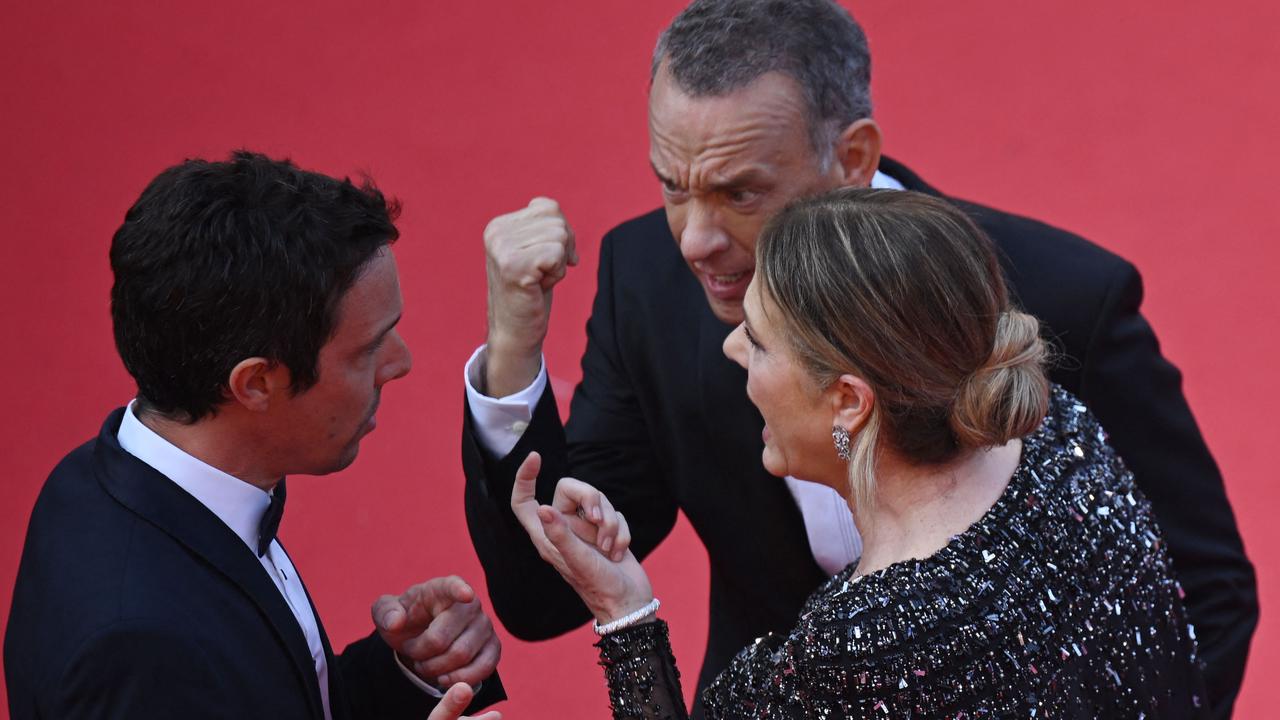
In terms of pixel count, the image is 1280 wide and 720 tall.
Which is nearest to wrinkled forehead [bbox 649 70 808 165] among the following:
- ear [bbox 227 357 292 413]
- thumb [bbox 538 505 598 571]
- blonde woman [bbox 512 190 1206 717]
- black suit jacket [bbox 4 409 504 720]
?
blonde woman [bbox 512 190 1206 717]

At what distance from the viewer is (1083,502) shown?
1628 millimetres

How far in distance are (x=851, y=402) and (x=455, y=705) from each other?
51 centimetres

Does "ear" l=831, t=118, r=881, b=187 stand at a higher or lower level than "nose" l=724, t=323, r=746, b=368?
higher

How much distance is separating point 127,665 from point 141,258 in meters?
0.41

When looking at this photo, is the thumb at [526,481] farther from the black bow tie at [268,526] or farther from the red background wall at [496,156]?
the red background wall at [496,156]

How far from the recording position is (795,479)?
81.0 inches

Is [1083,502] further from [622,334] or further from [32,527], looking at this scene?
[32,527]

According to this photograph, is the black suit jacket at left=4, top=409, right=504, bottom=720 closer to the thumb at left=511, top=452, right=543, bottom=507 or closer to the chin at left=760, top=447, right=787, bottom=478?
the thumb at left=511, top=452, right=543, bottom=507

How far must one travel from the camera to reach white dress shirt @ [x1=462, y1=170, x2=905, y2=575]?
189 centimetres

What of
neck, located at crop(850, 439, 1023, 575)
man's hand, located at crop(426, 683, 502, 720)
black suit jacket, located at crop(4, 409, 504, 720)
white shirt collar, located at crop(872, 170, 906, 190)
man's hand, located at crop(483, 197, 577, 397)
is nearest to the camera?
black suit jacket, located at crop(4, 409, 504, 720)

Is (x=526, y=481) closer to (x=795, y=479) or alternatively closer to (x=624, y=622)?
(x=624, y=622)

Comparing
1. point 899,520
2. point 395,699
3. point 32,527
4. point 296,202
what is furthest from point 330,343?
point 899,520

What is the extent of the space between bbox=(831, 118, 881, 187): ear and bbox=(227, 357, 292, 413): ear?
2.62 ft

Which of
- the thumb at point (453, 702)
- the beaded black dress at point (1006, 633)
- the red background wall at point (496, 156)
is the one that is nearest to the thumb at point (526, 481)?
the beaded black dress at point (1006, 633)
